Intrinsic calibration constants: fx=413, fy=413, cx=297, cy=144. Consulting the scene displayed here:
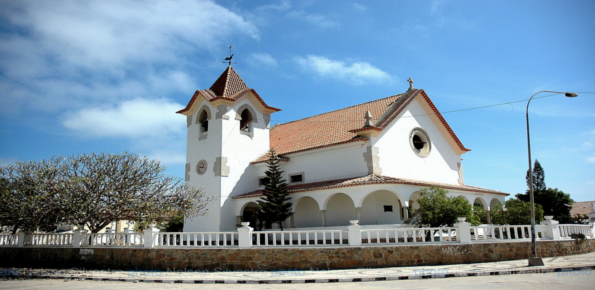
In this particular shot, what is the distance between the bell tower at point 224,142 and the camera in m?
24.3

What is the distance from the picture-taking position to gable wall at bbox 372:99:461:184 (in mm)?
22703

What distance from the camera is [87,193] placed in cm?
1612

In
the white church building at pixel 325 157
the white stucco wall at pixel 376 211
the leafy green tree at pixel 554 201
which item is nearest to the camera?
the white stucco wall at pixel 376 211

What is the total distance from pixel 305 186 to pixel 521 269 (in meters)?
11.8

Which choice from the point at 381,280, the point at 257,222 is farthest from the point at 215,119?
the point at 381,280

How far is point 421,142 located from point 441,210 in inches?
319

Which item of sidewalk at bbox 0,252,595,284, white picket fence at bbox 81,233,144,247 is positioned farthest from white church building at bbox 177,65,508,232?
white picket fence at bbox 81,233,144,247

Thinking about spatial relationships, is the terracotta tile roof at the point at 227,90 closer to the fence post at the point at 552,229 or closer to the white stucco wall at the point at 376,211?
the white stucco wall at the point at 376,211

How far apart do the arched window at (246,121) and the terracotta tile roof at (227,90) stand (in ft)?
3.86

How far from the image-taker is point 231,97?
25359 mm

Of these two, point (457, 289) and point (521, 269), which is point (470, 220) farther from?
point (457, 289)

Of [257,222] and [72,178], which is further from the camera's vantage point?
[257,222]

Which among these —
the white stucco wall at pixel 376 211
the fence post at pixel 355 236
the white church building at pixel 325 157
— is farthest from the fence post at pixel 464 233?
the white stucco wall at pixel 376 211

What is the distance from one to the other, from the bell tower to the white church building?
6cm
